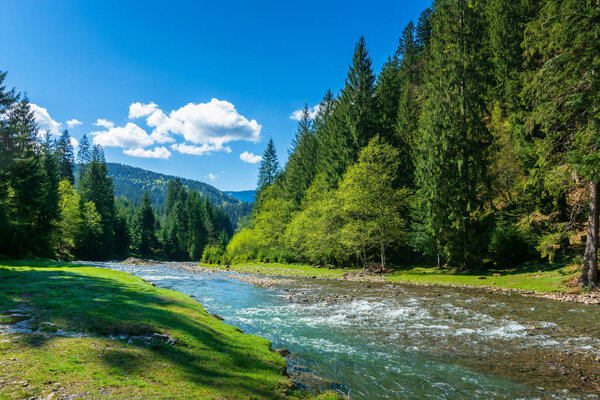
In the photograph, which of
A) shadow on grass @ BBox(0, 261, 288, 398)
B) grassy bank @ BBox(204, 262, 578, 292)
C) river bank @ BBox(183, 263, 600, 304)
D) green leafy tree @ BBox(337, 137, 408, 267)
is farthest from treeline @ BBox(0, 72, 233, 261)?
grassy bank @ BBox(204, 262, 578, 292)

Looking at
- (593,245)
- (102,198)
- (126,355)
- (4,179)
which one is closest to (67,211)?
(102,198)

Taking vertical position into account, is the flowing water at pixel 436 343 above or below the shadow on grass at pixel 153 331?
below

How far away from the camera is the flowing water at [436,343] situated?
23.7ft

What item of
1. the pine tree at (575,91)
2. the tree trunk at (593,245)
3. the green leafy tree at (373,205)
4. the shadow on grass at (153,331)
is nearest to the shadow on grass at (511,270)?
the tree trunk at (593,245)

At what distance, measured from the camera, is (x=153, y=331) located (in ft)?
28.2

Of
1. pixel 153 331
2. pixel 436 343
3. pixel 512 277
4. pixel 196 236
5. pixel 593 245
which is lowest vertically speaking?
pixel 436 343

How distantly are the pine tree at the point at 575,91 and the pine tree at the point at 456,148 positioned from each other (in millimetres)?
10972

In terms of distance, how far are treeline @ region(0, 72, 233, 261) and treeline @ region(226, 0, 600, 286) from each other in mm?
34174

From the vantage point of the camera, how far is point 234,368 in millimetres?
7016

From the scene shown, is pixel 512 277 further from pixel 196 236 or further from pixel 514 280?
pixel 196 236

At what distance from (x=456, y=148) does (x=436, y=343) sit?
2441 centimetres

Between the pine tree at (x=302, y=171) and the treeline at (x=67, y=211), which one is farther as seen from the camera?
the pine tree at (x=302, y=171)

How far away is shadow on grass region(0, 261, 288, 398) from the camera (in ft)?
20.7

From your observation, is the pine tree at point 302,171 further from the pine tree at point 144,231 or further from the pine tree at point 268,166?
the pine tree at point 144,231
